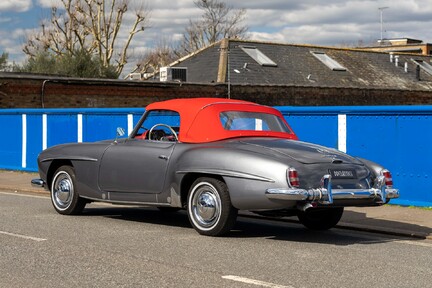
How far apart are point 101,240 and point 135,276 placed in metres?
2.05

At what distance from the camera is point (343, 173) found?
843cm

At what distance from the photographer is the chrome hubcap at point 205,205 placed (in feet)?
28.3

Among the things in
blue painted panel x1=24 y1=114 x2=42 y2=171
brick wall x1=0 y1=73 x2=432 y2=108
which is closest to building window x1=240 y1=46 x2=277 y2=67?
brick wall x1=0 y1=73 x2=432 y2=108

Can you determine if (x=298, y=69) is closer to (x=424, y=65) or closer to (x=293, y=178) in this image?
(x=424, y=65)

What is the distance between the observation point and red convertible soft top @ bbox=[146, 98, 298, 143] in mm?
9242

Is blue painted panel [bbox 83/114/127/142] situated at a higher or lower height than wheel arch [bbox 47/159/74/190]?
higher

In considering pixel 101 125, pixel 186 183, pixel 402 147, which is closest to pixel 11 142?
pixel 101 125

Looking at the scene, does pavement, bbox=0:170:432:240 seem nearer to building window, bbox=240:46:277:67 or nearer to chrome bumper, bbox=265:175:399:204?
Result: chrome bumper, bbox=265:175:399:204

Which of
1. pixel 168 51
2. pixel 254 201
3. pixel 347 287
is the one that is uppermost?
pixel 168 51

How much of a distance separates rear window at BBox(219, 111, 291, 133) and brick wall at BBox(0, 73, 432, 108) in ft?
54.3

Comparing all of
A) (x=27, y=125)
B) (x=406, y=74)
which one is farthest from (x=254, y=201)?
(x=406, y=74)

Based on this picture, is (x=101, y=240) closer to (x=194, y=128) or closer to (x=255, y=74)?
(x=194, y=128)

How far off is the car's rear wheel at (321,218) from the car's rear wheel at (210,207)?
138 cm

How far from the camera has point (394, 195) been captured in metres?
8.79
